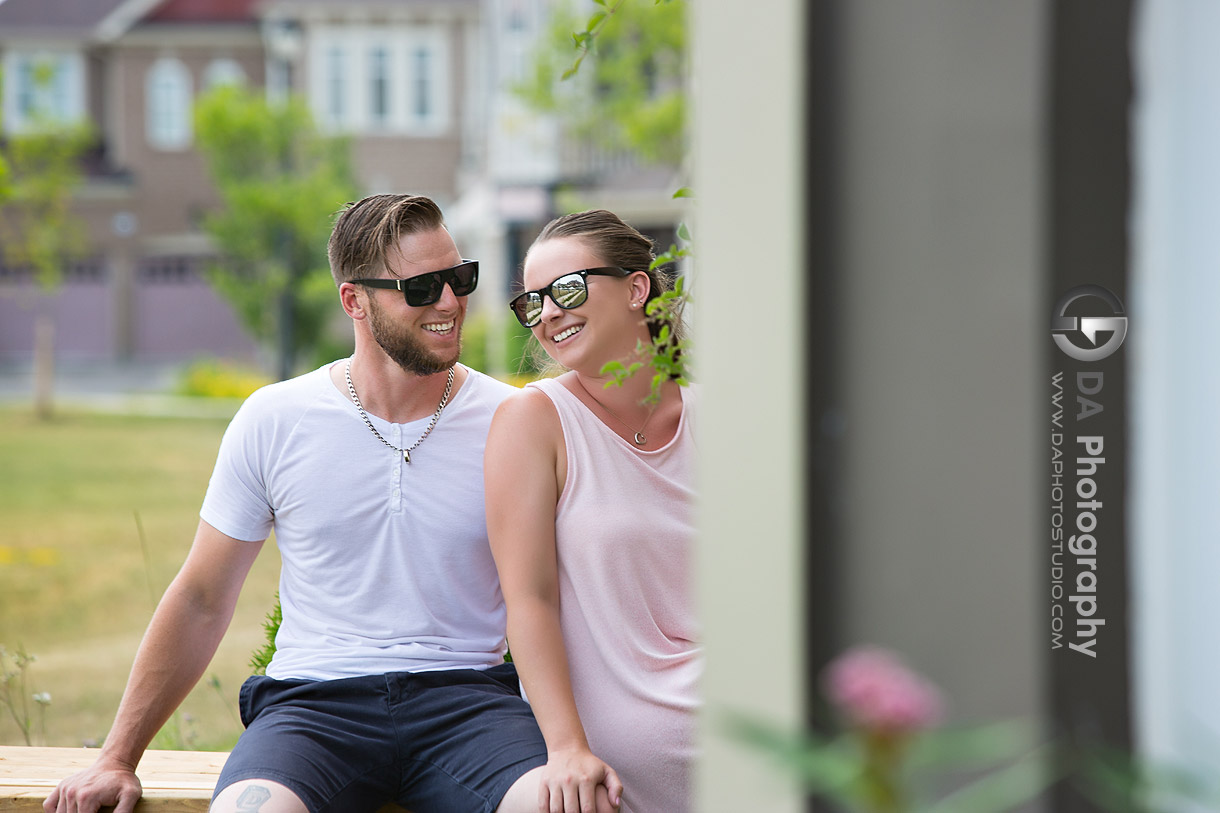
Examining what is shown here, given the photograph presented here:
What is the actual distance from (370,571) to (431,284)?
0.57 metres

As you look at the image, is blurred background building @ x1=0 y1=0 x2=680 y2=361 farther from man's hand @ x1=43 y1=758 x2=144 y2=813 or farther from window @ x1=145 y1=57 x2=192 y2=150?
man's hand @ x1=43 y1=758 x2=144 y2=813

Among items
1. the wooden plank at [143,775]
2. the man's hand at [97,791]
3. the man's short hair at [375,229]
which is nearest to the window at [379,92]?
the man's short hair at [375,229]

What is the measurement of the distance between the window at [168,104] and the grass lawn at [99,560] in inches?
444

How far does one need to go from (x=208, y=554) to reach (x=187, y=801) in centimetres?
46

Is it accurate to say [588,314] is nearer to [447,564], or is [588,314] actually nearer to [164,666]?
[447,564]

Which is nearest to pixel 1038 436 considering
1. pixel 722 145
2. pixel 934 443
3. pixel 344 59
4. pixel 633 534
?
pixel 934 443

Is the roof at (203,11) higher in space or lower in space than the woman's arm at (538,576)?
higher

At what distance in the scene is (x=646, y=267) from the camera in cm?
213

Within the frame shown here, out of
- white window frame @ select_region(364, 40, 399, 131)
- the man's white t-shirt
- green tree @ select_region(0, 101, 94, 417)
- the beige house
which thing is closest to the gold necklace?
the man's white t-shirt

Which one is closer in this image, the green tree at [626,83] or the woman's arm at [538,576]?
the woman's arm at [538,576]

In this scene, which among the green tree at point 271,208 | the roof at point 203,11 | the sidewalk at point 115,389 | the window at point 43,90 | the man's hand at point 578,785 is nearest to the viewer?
the man's hand at point 578,785

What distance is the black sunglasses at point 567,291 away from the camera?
2.07 m

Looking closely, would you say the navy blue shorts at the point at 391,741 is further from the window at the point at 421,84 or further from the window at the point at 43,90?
the window at the point at 43,90

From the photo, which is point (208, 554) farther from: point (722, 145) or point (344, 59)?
point (344, 59)
